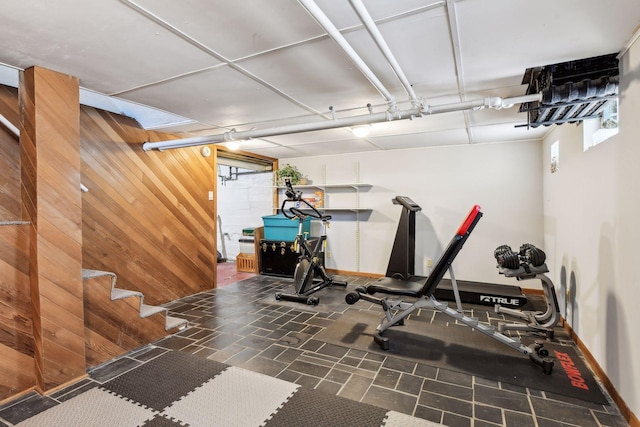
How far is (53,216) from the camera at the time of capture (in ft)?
7.48

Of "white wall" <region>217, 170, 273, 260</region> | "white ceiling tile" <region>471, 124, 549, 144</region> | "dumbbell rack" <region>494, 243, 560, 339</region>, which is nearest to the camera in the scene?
"dumbbell rack" <region>494, 243, 560, 339</region>

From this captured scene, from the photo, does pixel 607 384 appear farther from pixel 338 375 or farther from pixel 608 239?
pixel 338 375

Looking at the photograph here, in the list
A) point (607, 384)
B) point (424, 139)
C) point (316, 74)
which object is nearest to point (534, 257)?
point (607, 384)

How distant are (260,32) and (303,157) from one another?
4.60m

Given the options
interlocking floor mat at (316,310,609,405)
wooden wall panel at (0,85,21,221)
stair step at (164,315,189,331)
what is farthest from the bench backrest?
wooden wall panel at (0,85,21,221)

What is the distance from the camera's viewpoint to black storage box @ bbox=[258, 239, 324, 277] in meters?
5.71

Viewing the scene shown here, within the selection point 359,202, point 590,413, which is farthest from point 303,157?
point 590,413

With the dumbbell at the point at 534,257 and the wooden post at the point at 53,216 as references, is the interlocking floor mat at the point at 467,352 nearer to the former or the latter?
the dumbbell at the point at 534,257

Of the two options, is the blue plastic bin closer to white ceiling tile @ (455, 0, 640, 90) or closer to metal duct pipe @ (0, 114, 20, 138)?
metal duct pipe @ (0, 114, 20, 138)

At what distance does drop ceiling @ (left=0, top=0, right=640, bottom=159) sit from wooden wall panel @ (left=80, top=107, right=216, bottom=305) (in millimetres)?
649

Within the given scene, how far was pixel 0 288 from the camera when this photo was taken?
216 cm

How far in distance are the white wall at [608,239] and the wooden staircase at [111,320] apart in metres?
3.70

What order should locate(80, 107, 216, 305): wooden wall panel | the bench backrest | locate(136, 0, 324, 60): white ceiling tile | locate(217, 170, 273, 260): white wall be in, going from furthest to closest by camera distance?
1. locate(217, 170, 273, 260): white wall
2. locate(80, 107, 216, 305): wooden wall panel
3. the bench backrest
4. locate(136, 0, 324, 60): white ceiling tile

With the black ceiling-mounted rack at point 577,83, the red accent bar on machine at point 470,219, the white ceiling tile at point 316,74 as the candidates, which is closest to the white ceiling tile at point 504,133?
the black ceiling-mounted rack at point 577,83
